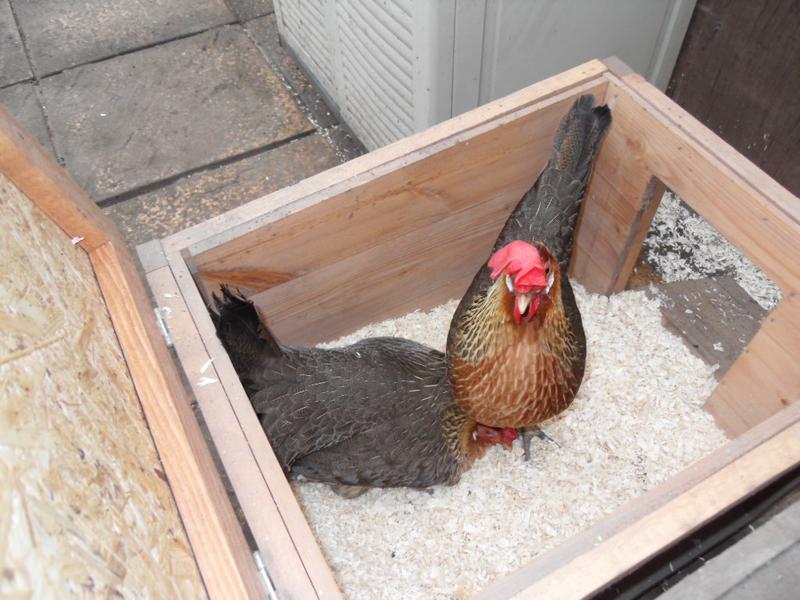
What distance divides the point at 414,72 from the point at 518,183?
0.44m

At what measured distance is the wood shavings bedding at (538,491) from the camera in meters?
1.42

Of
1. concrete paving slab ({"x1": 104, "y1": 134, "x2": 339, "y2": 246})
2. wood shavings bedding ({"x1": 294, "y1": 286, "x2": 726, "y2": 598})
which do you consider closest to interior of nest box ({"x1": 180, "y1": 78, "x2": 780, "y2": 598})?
wood shavings bedding ({"x1": 294, "y1": 286, "x2": 726, "y2": 598})

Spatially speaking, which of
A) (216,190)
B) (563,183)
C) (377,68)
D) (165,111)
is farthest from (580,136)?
(165,111)

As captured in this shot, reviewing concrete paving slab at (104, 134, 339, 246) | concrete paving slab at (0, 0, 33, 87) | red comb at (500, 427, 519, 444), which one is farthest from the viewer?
concrete paving slab at (0, 0, 33, 87)

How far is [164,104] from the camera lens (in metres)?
2.76

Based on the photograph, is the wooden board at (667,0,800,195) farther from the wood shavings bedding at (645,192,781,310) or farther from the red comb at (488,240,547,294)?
the red comb at (488,240,547,294)

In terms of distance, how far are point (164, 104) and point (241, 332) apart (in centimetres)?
198

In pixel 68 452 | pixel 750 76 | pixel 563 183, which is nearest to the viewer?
pixel 68 452

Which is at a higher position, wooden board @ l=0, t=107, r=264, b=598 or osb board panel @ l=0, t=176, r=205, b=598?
osb board panel @ l=0, t=176, r=205, b=598

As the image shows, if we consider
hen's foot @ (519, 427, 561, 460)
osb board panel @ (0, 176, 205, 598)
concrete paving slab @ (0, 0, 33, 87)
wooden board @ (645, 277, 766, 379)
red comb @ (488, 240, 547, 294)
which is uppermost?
osb board panel @ (0, 176, 205, 598)

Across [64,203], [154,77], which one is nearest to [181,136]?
[154,77]

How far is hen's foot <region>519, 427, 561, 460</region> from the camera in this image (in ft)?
A: 5.15

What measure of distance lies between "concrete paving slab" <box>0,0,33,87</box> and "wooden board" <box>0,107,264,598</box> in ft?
7.86

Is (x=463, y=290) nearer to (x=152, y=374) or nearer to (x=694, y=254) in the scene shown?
(x=694, y=254)
